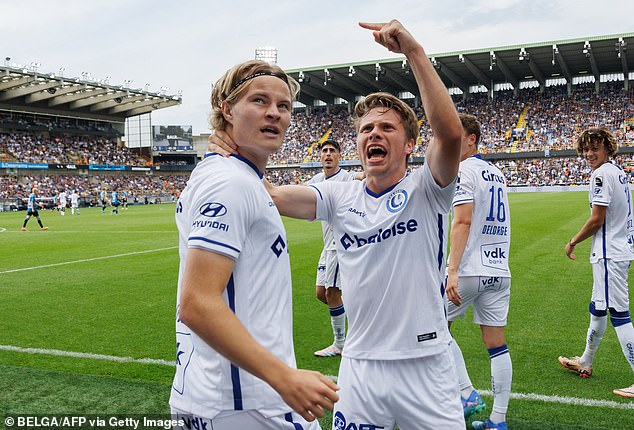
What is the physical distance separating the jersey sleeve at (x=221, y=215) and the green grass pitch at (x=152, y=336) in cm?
321

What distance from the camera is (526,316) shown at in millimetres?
7508

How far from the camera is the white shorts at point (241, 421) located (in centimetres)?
175

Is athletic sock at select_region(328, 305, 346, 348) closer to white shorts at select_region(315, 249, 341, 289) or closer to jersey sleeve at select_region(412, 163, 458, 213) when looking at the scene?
white shorts at select_region(315, 249, 341, 289)

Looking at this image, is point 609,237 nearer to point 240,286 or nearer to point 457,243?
point 457,243

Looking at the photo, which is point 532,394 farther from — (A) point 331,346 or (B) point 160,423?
(B) point 160,423

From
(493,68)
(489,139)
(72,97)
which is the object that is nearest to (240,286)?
(493,68)

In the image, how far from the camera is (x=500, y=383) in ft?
12.9

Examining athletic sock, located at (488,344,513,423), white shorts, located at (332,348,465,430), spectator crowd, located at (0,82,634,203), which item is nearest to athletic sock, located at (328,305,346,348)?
athletic sock, located at (488,344,513,423)

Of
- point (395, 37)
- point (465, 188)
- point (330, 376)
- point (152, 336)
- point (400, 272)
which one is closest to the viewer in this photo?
point (395, 37)

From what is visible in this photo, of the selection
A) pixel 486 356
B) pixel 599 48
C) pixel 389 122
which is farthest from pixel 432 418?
pixel 599 48

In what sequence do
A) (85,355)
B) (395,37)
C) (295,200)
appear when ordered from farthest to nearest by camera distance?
(85,355)
(295,200)
(395,37)

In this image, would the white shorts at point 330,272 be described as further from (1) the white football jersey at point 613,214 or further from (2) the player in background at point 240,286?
(2) the player in background at point 240,286

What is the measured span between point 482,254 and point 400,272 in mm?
1889

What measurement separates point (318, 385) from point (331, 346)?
185 inches
